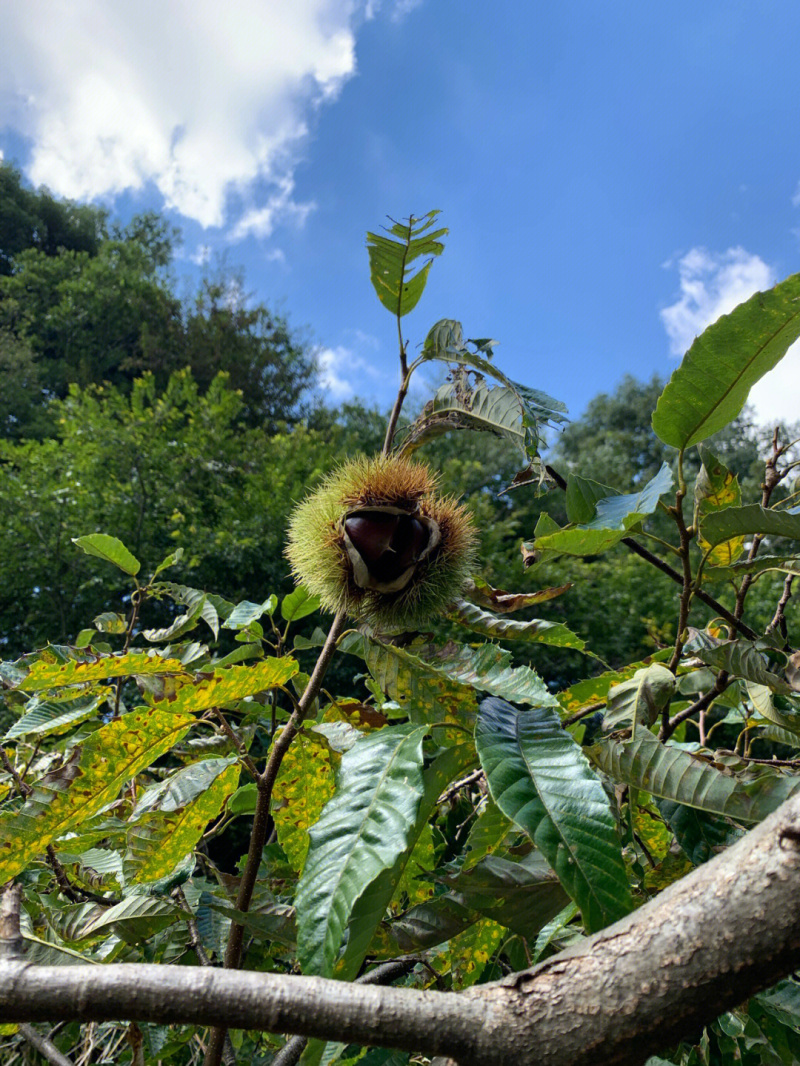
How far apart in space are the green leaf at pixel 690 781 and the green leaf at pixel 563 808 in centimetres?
5

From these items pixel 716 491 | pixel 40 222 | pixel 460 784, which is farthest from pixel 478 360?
pixel 40 222

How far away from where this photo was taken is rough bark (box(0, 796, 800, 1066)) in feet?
0.97

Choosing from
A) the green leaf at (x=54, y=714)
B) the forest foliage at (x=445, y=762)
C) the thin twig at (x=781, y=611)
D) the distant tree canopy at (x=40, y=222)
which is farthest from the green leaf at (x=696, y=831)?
the distant tree canopy at (x=40, y=222)

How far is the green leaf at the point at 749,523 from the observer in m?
0.57

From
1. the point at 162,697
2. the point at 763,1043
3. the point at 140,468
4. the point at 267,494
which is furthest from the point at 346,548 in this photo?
the point at 140,468

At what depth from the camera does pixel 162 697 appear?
26.3 inches

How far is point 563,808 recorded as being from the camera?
43 centimetres

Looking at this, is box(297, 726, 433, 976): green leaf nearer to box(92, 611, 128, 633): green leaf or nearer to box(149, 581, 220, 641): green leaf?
box(149, 581, 220, 641): green leaf

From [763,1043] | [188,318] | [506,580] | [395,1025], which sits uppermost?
[188,318]

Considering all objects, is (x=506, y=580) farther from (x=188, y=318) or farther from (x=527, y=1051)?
(x=188, y=318)

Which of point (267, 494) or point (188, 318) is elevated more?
point (188, 318)

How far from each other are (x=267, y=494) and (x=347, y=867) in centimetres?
680

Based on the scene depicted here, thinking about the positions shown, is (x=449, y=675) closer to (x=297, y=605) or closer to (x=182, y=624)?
(x=297, y=605)

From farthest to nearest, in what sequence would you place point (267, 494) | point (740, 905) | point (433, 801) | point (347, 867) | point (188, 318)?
point (188, 318), point (267, 494), point (433, 801), point (347, 867), point (740, 905)
